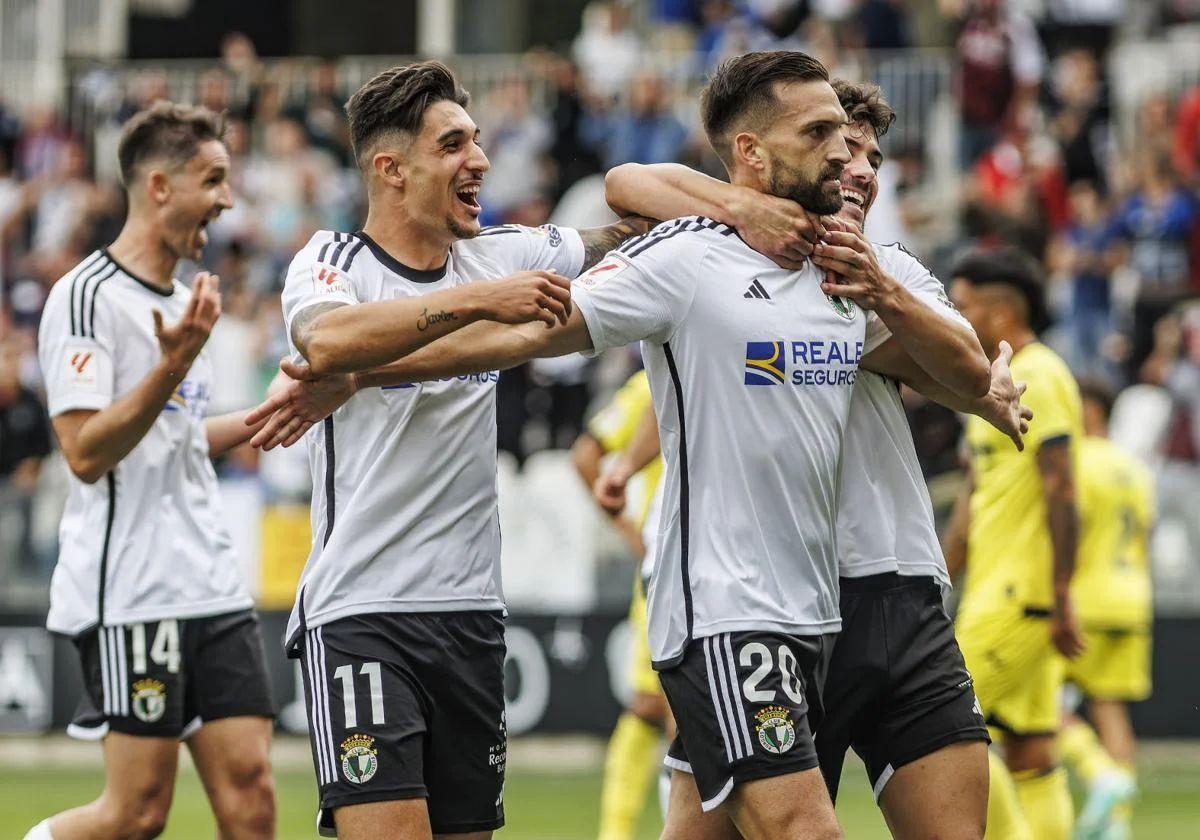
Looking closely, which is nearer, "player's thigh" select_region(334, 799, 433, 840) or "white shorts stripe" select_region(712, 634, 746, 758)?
"white shorts stripe" select_region(712, 634, 746, 758)

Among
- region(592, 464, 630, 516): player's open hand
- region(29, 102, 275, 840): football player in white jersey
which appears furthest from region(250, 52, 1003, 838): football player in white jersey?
region(592, 464, 630, 516): player's open hand

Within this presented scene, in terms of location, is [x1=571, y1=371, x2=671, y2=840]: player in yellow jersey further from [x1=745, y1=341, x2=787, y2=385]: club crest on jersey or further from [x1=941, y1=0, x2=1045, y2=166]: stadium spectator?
[x1=941, y1=0, x2=1045, y2=166]: stadium spectator

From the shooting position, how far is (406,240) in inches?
224

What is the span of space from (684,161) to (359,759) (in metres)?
12.6

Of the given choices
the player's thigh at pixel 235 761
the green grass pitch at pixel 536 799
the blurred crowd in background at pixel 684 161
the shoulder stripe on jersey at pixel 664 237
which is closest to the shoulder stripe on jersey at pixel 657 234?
the shoulder stripe on jersey at pixel 664 237

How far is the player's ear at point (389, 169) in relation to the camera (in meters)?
5.67

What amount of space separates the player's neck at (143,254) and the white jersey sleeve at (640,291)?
7.98ft

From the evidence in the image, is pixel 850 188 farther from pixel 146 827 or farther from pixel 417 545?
pixel 146 827

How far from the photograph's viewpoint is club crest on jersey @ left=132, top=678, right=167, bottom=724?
22.2 ft

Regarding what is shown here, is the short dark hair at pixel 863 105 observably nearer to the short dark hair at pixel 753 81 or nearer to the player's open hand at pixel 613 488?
the short dark hair at pixel 753 81

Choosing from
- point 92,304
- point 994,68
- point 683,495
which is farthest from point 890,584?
point 994,68

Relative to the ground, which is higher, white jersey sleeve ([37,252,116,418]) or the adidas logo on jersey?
the adidas logo on jersey

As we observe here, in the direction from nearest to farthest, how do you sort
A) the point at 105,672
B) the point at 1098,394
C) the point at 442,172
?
the point at 442,172
the point at 105,672
the point at 1098,394

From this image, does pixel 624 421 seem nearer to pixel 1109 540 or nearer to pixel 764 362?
pixel 1109 540
